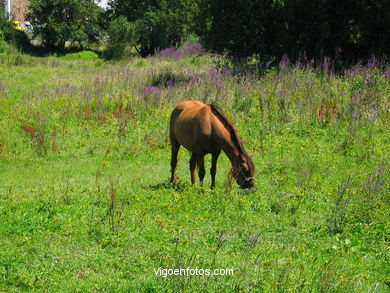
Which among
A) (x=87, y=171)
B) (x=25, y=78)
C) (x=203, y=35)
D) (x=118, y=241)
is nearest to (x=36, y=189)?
(x=87, y=171)

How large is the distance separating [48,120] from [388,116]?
9.91m

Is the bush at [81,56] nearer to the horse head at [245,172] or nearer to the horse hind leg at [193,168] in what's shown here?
the horse hind leg at [193,168]

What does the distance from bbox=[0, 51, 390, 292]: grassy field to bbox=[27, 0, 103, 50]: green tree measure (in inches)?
1125

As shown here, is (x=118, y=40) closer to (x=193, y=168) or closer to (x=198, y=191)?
(x=193, y=168)

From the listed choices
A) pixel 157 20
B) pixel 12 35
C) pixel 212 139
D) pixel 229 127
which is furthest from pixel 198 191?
pixel 12 35

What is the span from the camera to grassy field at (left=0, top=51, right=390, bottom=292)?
6.00m

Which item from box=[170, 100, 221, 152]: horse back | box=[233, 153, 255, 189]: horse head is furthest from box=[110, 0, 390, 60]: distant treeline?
box=[233, 153, 255, 189]: horse head

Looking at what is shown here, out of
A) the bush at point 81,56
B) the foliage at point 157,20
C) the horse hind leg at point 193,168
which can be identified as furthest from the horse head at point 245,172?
the foliage at point 157,20

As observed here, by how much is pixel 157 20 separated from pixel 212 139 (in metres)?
37.8

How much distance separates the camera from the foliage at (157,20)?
46562 millimetres

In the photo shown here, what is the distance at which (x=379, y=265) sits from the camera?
6.45 meters

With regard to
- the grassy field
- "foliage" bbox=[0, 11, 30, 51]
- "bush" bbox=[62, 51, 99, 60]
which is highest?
"foliage" bbox=[0, 11, 30, 51]

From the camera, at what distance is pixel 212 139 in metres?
10.1

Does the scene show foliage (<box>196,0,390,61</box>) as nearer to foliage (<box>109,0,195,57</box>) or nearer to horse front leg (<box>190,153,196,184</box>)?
horse front leg (<box>190,153,196,184</box>)
